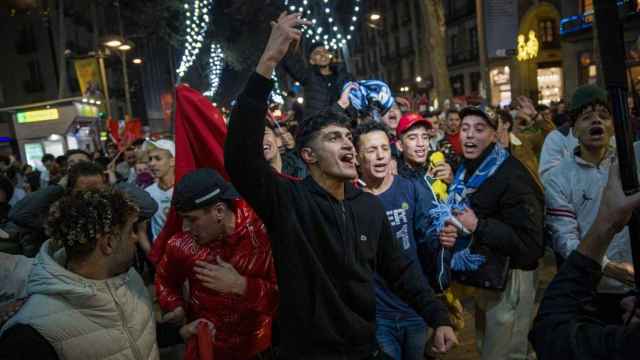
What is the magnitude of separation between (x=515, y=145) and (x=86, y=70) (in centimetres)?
2149

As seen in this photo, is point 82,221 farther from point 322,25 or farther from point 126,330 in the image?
point 322,25

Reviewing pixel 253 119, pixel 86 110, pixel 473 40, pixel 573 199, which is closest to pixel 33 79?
pixel 86 110

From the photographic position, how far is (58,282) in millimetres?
2203

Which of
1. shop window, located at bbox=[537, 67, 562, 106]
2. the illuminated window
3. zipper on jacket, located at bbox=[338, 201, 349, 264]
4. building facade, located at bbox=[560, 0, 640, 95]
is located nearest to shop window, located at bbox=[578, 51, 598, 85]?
building facade, located at bbox=[560, 0, 640, 95]

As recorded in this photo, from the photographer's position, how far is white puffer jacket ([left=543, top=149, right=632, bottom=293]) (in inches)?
142

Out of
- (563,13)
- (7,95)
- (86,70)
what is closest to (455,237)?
(86,70)

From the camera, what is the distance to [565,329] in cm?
163

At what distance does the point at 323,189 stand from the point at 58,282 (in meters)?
1.35

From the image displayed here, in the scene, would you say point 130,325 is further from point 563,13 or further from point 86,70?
point 563,13

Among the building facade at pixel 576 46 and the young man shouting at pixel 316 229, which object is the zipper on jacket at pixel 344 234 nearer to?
the young man shouting at pixel 316 229

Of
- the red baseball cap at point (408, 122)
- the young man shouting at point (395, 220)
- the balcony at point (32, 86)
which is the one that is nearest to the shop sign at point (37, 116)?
the balcony at point (32, 86)

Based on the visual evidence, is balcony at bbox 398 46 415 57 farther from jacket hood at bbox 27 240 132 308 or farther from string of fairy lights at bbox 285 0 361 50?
jacket hood at bbox 27 240 132 308

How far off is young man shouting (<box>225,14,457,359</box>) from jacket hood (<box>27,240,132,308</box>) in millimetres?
821

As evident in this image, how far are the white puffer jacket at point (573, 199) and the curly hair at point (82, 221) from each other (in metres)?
3.02
